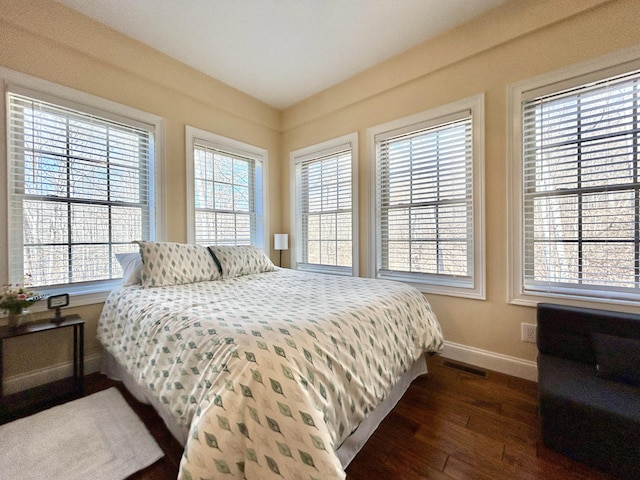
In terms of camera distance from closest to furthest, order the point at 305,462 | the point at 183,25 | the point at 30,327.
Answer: the point at 305,462
the point at 30,327
the point at 183,25

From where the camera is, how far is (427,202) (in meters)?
2.62

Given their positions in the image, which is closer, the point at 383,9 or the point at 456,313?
the point at 383,9

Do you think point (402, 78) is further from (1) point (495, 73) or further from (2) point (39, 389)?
(2) point (39, 389)

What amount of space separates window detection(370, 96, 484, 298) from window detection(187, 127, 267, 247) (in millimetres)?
1725

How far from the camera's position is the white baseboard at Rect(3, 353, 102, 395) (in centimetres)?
A: 190

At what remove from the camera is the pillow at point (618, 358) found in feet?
4.57

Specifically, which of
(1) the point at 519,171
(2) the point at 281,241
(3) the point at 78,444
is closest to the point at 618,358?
(1) the point at 519,171

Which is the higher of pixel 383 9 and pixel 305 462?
pixel 383 9

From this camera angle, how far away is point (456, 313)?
2432 mm

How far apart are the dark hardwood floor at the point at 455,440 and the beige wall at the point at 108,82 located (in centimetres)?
58

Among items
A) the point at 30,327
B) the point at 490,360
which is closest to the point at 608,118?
the point at 490,360

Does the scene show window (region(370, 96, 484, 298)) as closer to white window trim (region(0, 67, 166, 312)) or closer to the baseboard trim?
the baseboard trim

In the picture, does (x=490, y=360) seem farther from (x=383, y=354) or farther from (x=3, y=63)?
(x=3, y=63)

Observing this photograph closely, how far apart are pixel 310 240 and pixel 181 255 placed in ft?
5.79
